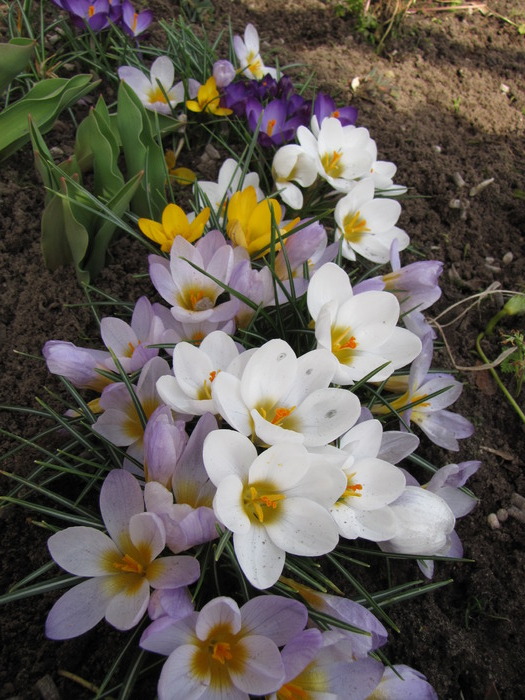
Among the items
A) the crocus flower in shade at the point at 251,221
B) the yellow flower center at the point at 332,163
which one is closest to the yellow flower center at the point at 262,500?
the crocus flower in shade at the point at 251,221

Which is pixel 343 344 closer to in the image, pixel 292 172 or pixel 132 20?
pixel 292 172

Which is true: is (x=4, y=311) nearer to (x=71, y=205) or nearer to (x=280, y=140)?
(x=71, y=205)

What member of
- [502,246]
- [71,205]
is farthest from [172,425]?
[502,246]

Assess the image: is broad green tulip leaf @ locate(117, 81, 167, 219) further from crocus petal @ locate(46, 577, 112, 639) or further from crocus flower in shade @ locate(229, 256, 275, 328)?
crocus petal @ locate(46, 577, 112, 639)

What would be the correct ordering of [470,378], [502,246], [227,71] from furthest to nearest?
1. [502,246]
2. [227,71]
3. [470,378]

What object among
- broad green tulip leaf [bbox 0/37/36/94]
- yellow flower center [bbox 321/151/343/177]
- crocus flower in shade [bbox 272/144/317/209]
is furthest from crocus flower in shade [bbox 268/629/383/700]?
broad green tulip leaf [bbox 0/37/36/94]

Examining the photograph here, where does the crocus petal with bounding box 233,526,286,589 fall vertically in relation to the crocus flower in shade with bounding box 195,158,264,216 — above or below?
below

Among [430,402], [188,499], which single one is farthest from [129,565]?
[430,402]
